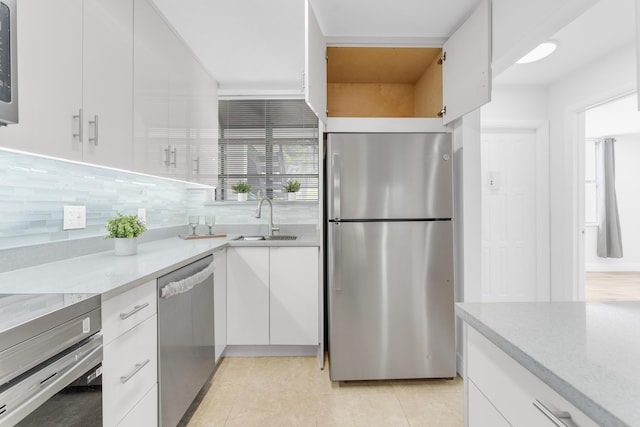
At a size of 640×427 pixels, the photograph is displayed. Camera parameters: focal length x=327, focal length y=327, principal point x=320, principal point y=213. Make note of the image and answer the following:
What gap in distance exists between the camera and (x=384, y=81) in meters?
2.96

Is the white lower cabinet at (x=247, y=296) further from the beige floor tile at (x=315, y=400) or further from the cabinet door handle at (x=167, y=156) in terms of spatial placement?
the cabinet door handle at (x=167, y=156)

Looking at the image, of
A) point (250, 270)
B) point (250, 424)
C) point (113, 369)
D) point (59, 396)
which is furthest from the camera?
point (250, 270)

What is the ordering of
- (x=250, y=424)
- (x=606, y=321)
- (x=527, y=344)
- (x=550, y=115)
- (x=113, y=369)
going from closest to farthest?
(x=527, y=344) < (x=606, y=321) < (x=113, y=369) < (x=250, y=424) < (x=550, y=115)

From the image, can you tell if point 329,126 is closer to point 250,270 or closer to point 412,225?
point 412,225

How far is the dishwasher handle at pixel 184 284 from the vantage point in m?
1.51

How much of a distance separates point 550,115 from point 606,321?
11.3 ft

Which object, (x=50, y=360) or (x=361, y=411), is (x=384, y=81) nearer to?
(x=361, y=411)

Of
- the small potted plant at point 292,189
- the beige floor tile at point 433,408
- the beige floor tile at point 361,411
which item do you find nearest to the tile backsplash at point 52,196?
the small potted plant at point 292,189

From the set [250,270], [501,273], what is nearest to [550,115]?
[501,273]

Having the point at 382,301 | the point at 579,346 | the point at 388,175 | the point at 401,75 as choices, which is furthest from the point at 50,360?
the point at 401,75

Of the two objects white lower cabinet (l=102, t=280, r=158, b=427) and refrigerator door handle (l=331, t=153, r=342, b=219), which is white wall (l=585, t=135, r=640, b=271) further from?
white lower cabinet (l=102, t=280, r=158, b=427)

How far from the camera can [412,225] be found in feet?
7.22

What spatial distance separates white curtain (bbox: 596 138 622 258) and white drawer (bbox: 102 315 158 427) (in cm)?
719

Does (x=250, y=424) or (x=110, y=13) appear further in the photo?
(x=250, y=424)
